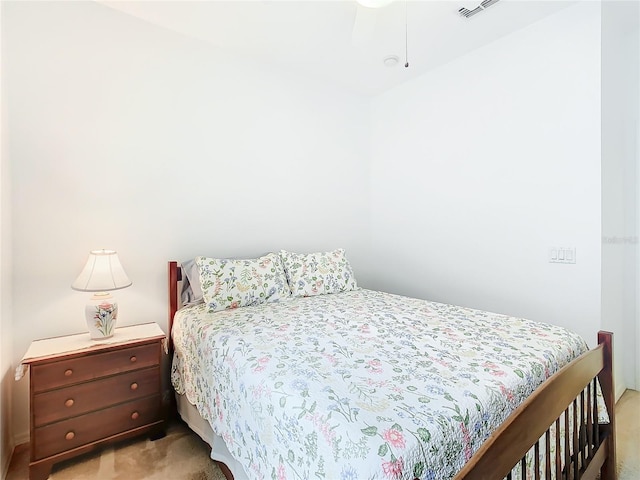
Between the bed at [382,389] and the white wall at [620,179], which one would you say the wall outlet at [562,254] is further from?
the bed at [382,389]

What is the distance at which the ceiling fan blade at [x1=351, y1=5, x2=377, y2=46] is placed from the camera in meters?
1.64

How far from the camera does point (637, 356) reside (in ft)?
8.45

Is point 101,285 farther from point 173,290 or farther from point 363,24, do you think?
point 363,24

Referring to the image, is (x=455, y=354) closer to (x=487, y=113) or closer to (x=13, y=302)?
(x=487, y=113)

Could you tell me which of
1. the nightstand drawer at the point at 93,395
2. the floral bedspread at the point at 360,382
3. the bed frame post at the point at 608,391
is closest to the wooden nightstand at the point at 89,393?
the nightstand drawer at the point at 93,395

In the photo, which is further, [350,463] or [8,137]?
[8,137]

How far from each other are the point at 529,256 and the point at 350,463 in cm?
221

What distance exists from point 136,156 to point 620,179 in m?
3.46

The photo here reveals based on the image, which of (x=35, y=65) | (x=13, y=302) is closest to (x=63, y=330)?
(x=13, y=302)

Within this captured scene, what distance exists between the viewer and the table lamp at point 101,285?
188 centimetres

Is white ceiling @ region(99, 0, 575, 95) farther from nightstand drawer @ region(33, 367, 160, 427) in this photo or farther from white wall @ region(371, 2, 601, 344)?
nightstand drawer @ region(33, 367, 160, 427)

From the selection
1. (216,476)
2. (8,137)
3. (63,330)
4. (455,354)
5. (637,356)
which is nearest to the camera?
(455,354)

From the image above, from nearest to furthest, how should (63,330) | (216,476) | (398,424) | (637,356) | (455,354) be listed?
1. (398,424)
2. (455,354)
3. (216,476)
4. (63,330)
5. (637,356)

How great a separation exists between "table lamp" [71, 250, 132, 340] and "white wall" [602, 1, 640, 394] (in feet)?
10.0
